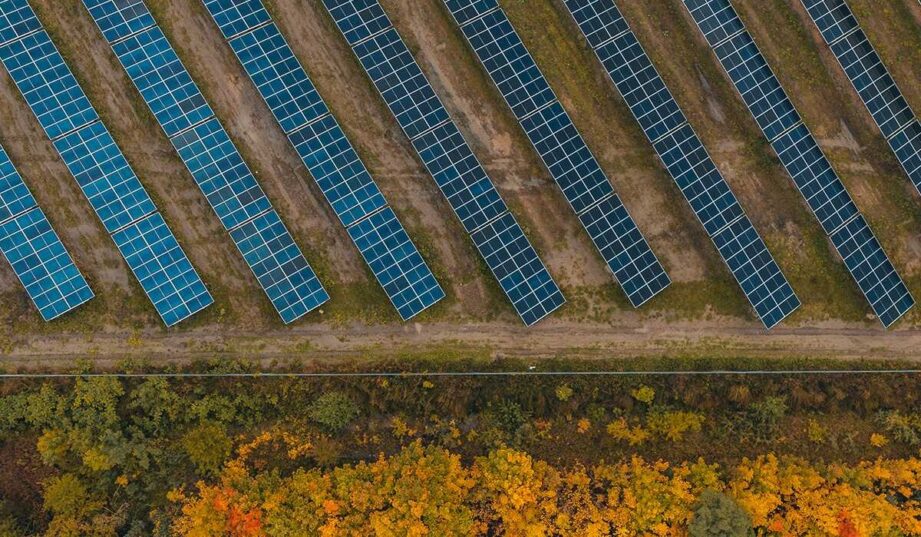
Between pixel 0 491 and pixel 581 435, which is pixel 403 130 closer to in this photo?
pixel 581 435

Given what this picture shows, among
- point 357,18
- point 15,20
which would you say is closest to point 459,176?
point 357,18

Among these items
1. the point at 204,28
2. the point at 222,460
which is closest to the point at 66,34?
the point at 204,28

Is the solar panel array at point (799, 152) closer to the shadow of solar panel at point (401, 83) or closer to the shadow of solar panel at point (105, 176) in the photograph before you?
the shadow of solar panel at point (401, 83)

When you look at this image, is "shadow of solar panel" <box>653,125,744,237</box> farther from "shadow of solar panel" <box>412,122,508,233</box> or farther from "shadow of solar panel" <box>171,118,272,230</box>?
"shadow of solar panel" <box>171,118,272,230</box>

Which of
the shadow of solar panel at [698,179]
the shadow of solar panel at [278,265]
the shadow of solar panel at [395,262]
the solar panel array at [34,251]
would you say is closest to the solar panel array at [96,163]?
the solar panel array at [34,251]

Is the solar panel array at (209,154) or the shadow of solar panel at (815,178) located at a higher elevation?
the solar panel array at (209,154)

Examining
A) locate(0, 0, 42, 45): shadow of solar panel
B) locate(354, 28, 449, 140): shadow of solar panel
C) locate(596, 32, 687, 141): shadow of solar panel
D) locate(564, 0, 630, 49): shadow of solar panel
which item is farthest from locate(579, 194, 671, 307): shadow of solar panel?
locate(0, 0, 42, 45): shadow of solar panel

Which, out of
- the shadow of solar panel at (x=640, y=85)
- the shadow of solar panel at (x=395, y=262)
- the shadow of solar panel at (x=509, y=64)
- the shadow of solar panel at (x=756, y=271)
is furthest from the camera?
the shadow of solar panel at (x=756, y=271)
